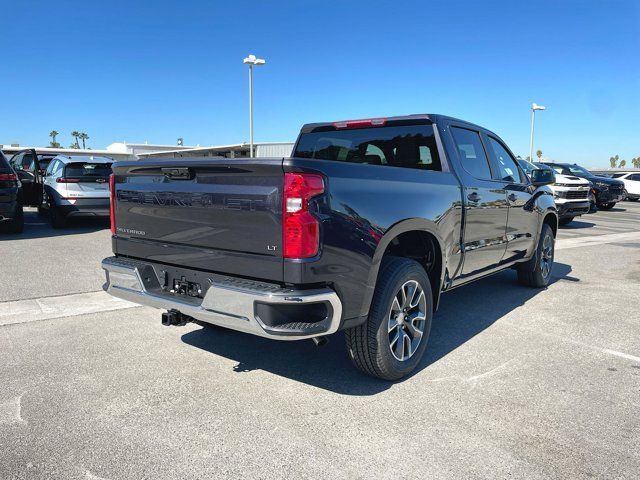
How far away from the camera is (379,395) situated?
333cm

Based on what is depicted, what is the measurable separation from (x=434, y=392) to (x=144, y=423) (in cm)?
185

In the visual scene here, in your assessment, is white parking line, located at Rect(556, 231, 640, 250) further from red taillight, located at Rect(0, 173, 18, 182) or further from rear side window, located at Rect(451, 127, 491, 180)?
red taillight, located at Rect(0, 173, 18, 182)

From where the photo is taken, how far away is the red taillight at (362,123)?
14.6ft

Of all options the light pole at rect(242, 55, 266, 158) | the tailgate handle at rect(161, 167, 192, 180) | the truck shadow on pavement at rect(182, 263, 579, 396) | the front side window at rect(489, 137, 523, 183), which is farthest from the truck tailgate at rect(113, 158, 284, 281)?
A: the light pole at rect(242, 55, 266, 158)

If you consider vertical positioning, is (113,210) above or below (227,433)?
above

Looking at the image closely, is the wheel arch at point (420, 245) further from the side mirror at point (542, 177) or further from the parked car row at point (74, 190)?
the parked car row at point (74, 190)

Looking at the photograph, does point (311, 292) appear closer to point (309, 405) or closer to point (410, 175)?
point (309, 405)

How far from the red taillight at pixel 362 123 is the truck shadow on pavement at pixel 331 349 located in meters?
1.93

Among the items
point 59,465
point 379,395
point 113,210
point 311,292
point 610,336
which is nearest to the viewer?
point 59,465

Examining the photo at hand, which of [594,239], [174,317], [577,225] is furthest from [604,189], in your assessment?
[174,317]

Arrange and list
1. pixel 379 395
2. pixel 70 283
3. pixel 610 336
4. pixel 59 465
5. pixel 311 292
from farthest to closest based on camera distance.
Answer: pixel 70 283, pixel 610 336, pixel 379 395, pixel 311 292, pixel 59 465

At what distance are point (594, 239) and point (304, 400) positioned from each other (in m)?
11.0

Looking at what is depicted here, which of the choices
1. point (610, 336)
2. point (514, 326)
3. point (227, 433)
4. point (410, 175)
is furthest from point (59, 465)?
point (610, 336)

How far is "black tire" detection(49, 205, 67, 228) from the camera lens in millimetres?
10203
